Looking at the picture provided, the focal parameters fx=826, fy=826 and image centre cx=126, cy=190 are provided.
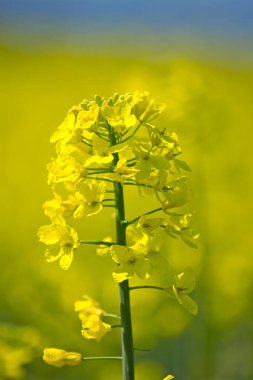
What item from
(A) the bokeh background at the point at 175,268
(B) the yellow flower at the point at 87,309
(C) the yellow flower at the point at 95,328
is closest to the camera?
(C) the yellow flower at the point at 95,328

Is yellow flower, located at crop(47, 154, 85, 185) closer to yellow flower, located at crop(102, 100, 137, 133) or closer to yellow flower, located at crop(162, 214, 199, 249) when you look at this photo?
yellow flower, located at crop(102, 100, 137, 133)

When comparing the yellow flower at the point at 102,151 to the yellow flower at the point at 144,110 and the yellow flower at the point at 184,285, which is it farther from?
the yellow flower at the point at 184,285

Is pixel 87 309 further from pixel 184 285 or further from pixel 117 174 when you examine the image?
pixel 117 174

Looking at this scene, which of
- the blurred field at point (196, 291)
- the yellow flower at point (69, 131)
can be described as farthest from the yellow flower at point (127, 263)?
the blurred field at point (196, 291)

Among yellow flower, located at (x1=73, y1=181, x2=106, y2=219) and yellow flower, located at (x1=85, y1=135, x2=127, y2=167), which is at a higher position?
yellow flower, located at (x1=85, y1=135, x2=127, y2=167)

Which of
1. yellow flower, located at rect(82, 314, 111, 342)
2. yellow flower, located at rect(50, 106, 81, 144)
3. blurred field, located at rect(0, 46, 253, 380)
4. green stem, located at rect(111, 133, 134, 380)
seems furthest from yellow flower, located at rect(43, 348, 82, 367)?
blurred field, located at rect(0, 46, 253, 380)

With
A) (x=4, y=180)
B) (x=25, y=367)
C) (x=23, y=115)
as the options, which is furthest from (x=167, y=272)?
(x=23, y=115)
